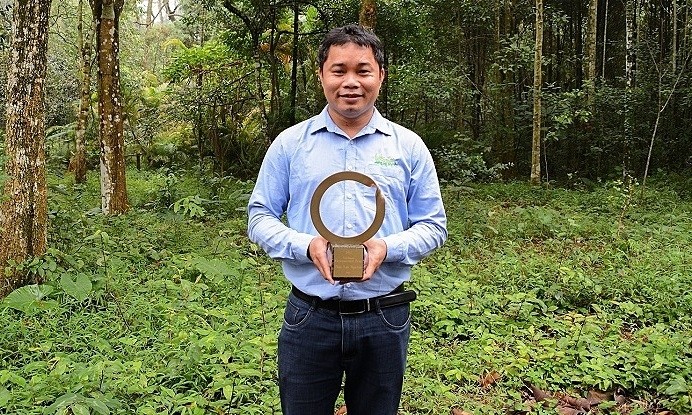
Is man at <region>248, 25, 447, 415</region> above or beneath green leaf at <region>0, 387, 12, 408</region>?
above

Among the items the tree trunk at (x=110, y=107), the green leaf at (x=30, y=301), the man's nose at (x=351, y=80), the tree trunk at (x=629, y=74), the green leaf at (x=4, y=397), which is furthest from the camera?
the tree trunk at (x=629, y=74)

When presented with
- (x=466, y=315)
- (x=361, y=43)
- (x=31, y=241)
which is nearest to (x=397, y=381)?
(x=361, y=43)

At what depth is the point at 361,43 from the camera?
1.80 m

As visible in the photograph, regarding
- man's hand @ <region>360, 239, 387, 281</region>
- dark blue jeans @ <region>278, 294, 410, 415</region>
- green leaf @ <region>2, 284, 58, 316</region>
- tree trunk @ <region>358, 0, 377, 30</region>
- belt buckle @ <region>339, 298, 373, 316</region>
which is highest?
tree trunk @ <region>358, 0, 377, 30</region>

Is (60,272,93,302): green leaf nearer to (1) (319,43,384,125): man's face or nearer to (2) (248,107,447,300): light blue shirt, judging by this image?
(2) (248,107,447,300): light blue shirt

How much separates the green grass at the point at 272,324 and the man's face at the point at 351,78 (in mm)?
1635

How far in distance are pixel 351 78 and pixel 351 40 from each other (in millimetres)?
113

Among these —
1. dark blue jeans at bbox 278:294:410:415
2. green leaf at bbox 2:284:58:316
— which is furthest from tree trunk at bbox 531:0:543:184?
dark blue jeans at bbox 278:294:410:415

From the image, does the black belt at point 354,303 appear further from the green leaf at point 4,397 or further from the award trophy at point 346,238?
the green leaf at point 4,397

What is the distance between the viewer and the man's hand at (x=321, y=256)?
1.65 metres

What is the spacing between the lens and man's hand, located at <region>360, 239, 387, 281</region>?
1653 mm

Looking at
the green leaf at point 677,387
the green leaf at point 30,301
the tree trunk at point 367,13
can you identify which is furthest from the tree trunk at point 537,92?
the green leaf at point 30,301

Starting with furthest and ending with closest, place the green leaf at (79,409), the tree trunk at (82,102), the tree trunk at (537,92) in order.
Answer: the tree trunk at (82,102)
the tree trunk at (537,92)
the green leaf at (79,409)

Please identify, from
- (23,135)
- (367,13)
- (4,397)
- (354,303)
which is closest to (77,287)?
(23,135)
